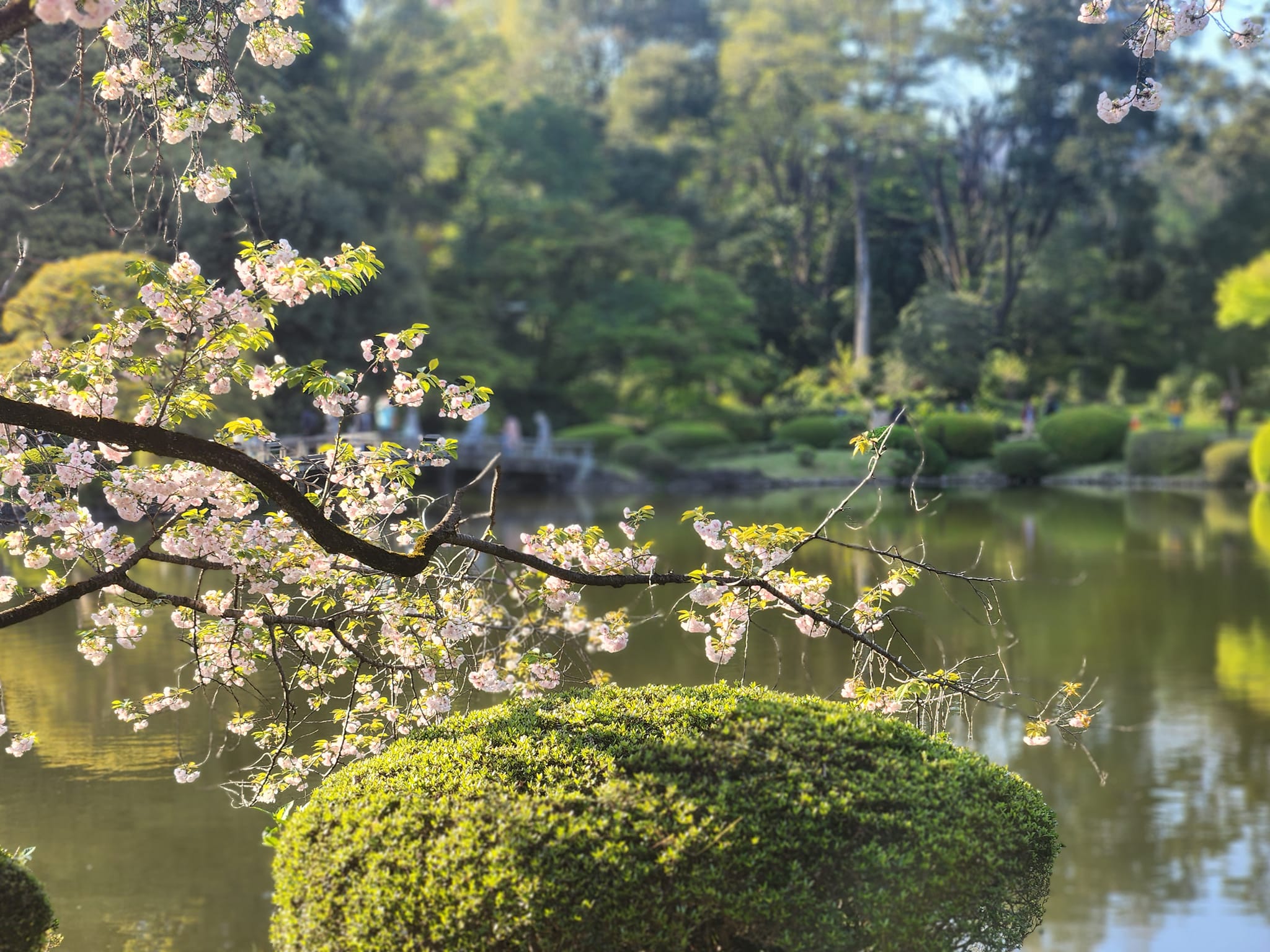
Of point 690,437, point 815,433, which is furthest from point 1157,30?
point 815,433

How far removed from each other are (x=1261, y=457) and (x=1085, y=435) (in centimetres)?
476

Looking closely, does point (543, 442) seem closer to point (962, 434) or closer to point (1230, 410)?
point (962, 434)

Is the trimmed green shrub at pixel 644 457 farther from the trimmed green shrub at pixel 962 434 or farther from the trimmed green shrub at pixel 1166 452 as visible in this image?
the trimmed green shrub at pixel 1166 452

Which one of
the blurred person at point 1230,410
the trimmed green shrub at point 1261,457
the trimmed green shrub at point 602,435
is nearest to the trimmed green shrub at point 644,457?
the trimmed green shrub at point 602,435

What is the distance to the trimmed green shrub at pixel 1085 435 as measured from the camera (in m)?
30.5

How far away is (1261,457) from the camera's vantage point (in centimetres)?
2627

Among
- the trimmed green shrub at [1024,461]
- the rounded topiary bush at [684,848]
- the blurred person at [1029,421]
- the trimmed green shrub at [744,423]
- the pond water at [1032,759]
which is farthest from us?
the trimmed green shrub at [744,423]

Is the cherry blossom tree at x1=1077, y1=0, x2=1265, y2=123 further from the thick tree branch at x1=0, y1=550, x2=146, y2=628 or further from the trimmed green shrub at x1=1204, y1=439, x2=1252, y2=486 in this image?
the trimmed green shrub at x1=1204, y1=439, x2=1252, y2=486

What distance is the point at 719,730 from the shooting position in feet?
10.9

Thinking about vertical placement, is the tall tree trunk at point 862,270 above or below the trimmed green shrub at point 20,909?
above

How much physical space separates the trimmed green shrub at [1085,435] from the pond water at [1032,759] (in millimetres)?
15668

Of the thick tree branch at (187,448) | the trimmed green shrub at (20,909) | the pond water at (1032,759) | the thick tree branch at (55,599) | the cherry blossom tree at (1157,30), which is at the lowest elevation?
the pond water at (1032,759)

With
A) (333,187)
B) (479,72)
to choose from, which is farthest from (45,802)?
(479,72)

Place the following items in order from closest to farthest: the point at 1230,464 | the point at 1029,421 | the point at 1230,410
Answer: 1. the point at 1230,464
2. the point at 1230,410
3. the point at 1029,421
